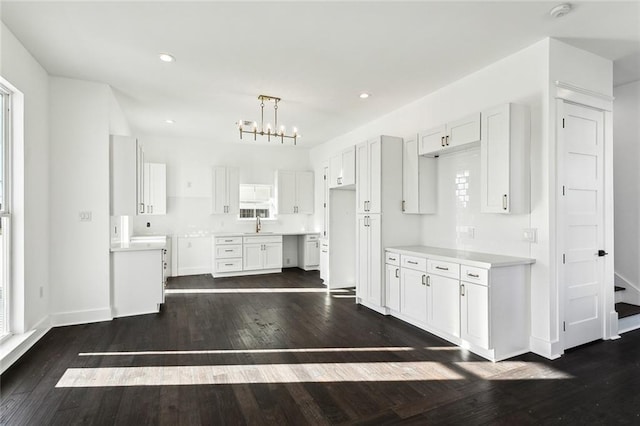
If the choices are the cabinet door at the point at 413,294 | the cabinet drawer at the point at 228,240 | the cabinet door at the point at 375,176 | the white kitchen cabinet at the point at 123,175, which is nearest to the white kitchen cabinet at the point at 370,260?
the cabinet door at the point at 375,176

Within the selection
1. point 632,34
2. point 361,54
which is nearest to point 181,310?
point 361,54

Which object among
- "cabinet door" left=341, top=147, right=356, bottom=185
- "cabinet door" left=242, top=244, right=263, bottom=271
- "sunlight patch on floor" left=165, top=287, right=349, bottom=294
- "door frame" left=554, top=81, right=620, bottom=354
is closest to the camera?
"door frame" left=554, top=81, right=620, bottom=354

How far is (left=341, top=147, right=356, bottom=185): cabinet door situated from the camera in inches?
201

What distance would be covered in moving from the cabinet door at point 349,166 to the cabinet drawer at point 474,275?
7.50 ft

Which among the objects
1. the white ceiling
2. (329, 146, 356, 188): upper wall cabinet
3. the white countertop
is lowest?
the white countertop

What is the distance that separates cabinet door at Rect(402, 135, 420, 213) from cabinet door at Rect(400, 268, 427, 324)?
93 centimetres

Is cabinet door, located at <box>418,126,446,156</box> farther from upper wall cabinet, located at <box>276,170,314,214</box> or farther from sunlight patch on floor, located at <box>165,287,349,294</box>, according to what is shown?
upper wall cabinet, located at <box>276,170,314,214</box>

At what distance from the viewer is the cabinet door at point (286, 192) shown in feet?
25.9

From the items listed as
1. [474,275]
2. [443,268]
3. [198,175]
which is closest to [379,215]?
[443,268]

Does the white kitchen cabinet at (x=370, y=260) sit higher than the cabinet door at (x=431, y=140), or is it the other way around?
the cabinet door at (x=431, y=140)

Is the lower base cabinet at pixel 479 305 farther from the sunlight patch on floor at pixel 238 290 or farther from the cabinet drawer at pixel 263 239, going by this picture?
the cabinet drawer at pixel 263 239

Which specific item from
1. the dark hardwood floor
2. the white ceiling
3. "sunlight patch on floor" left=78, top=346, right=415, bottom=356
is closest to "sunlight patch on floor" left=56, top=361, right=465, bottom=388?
the dark hardwood floor

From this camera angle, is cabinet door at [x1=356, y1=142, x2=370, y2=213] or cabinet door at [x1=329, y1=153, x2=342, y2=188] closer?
cabinet door at [x1=356, y1=142, x2=370, y2=213]

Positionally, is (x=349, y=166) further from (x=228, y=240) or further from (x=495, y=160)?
(x=228, y=240)
